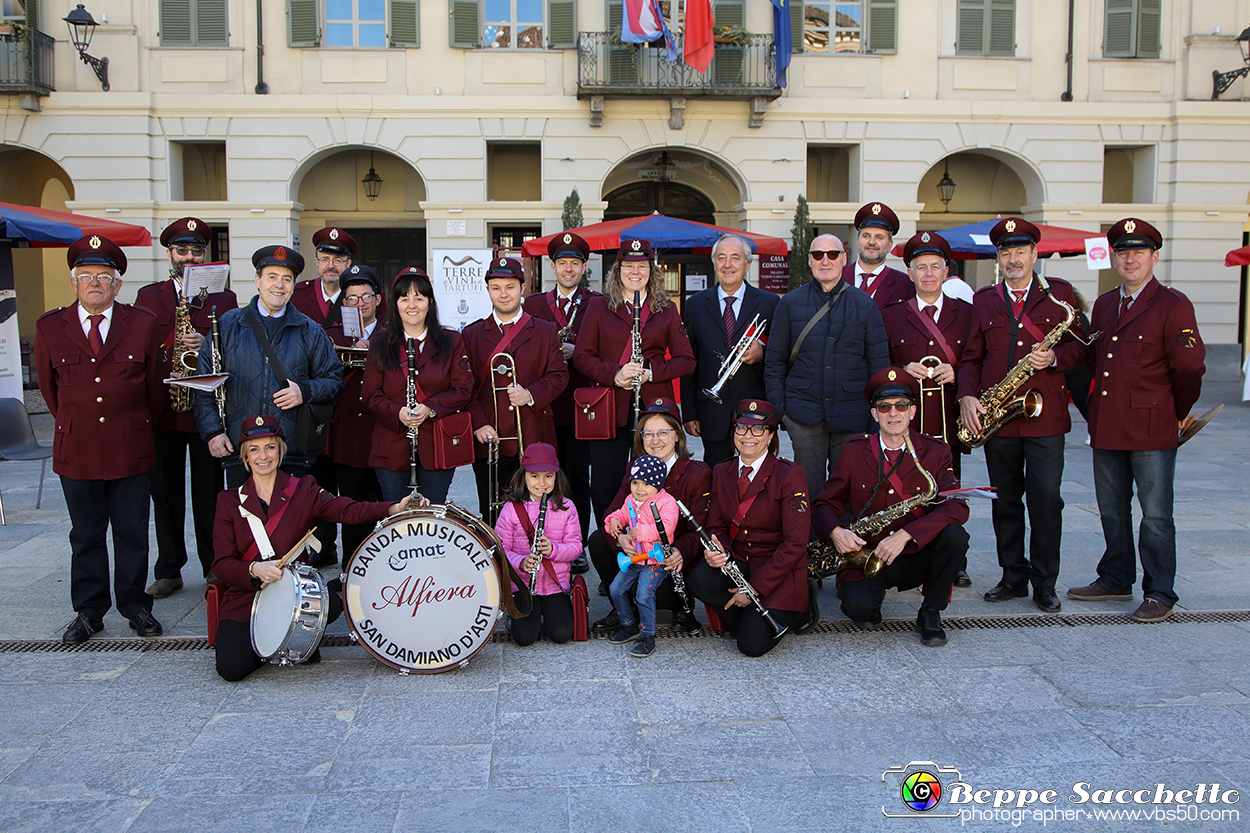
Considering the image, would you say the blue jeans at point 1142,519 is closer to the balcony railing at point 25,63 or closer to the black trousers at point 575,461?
the black trousers at point 575,461

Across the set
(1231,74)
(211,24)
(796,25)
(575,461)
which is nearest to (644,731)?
(575,461)

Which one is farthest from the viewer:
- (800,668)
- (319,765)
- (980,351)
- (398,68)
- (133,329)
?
(398,68)

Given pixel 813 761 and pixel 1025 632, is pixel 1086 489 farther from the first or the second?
pixel 813 761

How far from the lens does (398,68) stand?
17.4 metres

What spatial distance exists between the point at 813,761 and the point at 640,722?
2.52 feet

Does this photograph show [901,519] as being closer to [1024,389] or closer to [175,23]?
[1024,389]

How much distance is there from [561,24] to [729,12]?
3.21 m

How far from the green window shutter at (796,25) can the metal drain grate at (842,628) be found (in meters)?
14.8

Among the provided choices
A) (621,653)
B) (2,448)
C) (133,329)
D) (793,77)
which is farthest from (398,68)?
(621,653)

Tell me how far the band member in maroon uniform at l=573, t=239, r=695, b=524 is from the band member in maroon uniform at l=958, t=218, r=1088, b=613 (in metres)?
1.79

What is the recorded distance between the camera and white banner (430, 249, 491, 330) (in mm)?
14837

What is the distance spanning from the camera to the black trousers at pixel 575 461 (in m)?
6.37

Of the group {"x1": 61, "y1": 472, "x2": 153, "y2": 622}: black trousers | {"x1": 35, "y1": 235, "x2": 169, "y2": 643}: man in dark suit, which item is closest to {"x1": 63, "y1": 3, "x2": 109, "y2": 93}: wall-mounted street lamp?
{"x1": 35, "y1": 235, "x2": 169, "y2": 643}: man in dark suit

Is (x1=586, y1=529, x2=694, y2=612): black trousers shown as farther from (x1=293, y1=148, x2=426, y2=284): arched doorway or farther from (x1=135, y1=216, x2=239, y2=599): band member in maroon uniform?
(x1=293, y1=148, x2=426, y2=284): arched doorway
